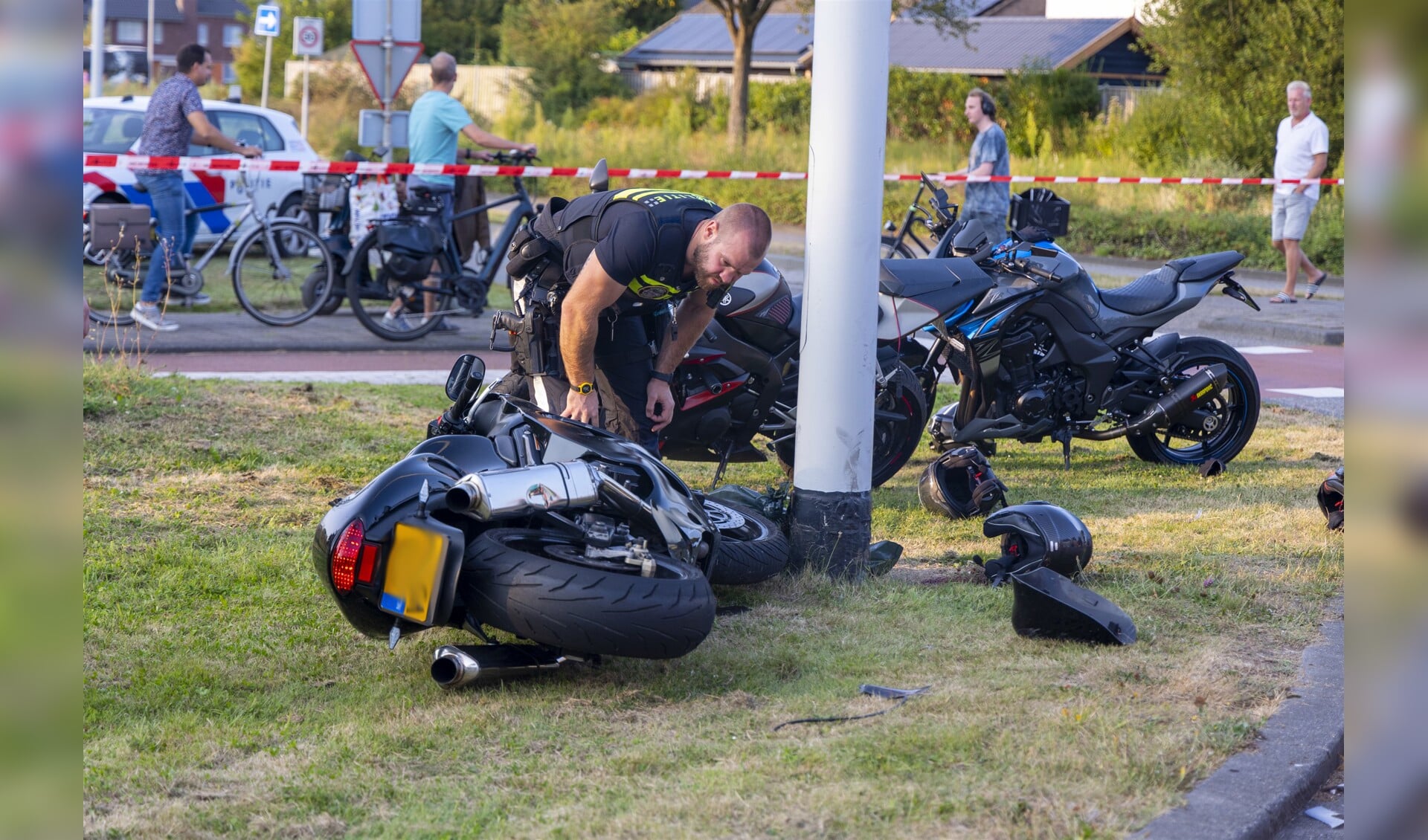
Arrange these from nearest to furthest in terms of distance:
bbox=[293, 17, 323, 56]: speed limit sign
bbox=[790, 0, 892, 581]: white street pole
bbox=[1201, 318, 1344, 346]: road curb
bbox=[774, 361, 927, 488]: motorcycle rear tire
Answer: bbox=[790, 0, 892, 581]: white street pole
bbox=[774, 361, 927, 488]: motorcycle rear tire
bbox=[1201, 318, 1344, 346]: road curb
bbox=[293, 17, 323, 56]: speed limit sign

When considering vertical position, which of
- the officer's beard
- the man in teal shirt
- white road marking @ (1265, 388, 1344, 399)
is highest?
the man in teal shirt

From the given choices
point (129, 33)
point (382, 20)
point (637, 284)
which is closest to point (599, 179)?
point (637, 284)

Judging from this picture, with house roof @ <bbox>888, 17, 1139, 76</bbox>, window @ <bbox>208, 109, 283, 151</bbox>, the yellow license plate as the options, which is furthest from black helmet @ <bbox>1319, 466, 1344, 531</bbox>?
house roof @ <bbox>888, 17, 1139, 76</bbox>

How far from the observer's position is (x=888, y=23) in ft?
17.3

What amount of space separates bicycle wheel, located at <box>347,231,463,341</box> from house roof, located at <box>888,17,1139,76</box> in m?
33.3

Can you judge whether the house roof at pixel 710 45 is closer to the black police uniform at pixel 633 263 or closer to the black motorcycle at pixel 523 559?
the black police uniform at pixel 633 263

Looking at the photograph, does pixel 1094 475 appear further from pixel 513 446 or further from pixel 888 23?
pixel 513 446

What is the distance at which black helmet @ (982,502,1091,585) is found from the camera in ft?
17.3

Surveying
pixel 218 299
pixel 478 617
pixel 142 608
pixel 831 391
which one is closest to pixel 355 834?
pixel 478 617

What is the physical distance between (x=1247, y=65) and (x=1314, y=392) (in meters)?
16.0

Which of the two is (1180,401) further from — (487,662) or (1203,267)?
(487,662)

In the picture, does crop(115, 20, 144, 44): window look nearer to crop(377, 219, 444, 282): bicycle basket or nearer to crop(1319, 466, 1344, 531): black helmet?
crop(377, 219, 444, 282): bicycle basket
